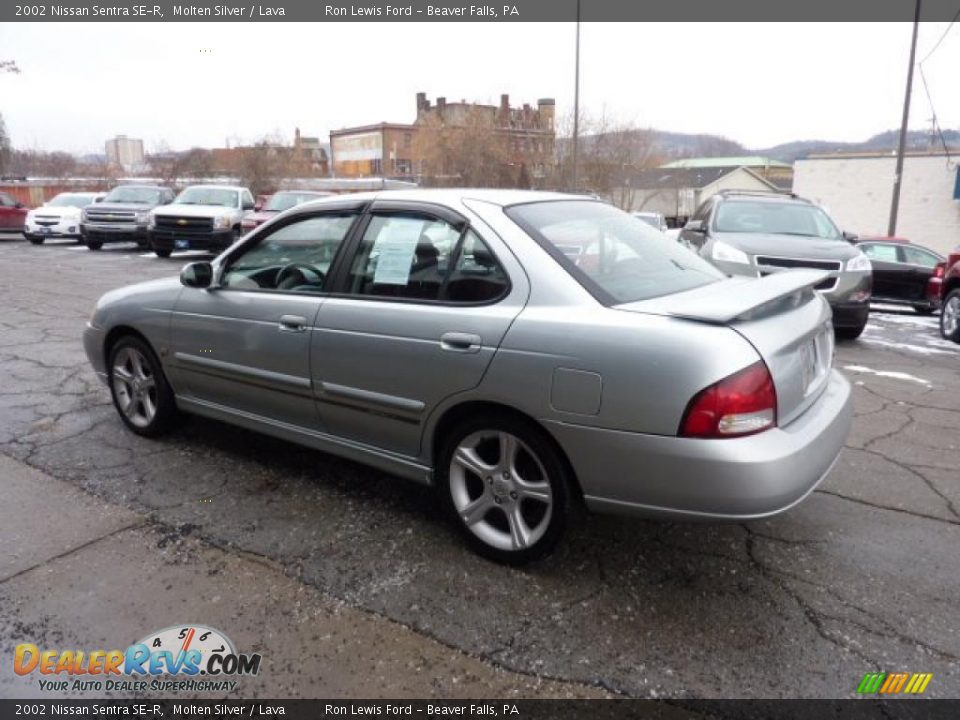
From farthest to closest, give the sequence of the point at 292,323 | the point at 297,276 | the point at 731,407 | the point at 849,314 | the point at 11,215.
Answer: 1. the point at 11,215
2. the point at 849,314
3. the point at 297,276
4. the point at 292,323
5. the point at 731,407

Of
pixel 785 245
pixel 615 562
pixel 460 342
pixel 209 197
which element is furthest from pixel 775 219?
pixel 209 197

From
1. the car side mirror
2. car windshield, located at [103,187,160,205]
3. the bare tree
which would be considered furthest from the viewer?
the bare tree

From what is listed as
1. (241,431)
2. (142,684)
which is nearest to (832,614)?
(142,684)

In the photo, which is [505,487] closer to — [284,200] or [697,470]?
[697,470]

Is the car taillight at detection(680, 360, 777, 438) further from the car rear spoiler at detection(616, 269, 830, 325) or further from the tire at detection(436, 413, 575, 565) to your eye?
the tire at detection(436, 413, 575, 565)

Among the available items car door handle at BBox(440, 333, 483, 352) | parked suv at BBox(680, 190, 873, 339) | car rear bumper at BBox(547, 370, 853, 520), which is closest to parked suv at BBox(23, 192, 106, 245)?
parked suv at BBox(680, 190, 873, 339)

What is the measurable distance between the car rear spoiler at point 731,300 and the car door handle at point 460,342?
0.60 m

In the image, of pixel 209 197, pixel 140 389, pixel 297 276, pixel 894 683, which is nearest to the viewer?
pixel 894 683

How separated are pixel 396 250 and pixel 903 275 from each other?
38.9ft

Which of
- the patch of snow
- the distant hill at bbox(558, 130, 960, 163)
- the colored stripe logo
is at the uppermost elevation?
the distant hill at bbox(558, 130, 960, 163)

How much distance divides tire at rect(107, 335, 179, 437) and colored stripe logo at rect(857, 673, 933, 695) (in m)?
3.86

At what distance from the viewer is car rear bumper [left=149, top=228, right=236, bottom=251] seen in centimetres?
1634

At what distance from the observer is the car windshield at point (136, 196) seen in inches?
753

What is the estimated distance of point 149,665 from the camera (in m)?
2.49
